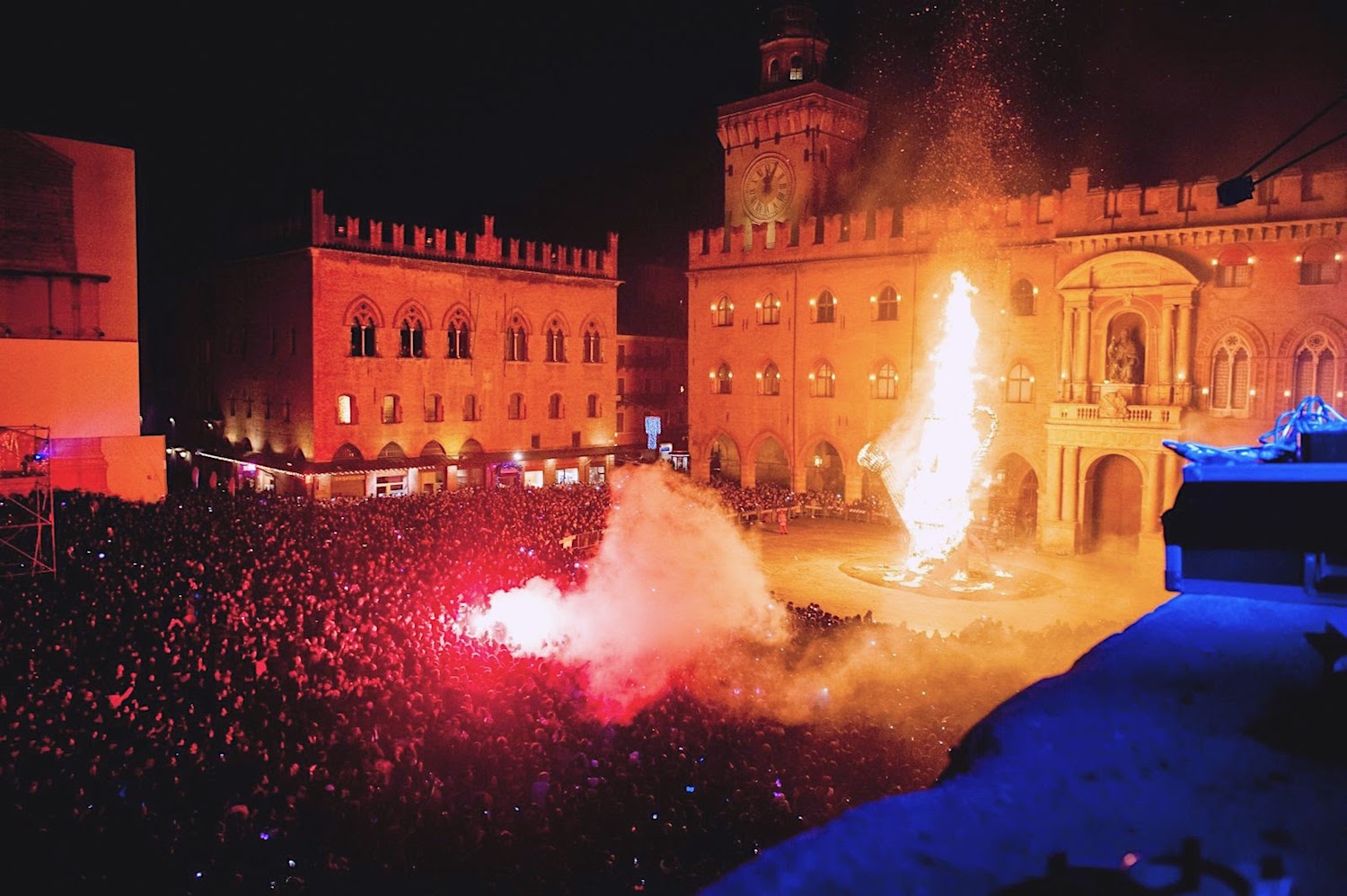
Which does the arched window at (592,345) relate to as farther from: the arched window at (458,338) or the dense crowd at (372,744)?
the dense crowd at (372,744)

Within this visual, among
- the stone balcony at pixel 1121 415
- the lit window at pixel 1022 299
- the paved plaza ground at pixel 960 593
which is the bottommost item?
the paved plaza ground at pixel 960 593

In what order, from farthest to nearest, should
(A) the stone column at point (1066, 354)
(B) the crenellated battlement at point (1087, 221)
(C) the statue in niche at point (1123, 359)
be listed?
1. (A) the stone column at point (1066, 354)
2. (C) the statue in niche at point (1123, 359)
3. (B) the crenellated battlement at point (1087, 221)

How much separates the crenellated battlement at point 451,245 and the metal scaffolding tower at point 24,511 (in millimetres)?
12313

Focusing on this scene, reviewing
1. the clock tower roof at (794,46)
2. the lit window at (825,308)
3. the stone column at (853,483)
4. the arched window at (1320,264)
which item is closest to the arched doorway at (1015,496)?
the stone column at (853,483)

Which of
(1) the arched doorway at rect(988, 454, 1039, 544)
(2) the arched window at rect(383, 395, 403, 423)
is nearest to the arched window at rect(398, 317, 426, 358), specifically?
(2) the arched window at rect(383, 395, 403, 423)

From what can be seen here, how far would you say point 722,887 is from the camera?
3.03 m

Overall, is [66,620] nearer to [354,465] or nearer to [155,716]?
[155,716]

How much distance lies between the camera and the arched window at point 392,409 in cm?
3484

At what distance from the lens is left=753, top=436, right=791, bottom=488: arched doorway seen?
38.5m

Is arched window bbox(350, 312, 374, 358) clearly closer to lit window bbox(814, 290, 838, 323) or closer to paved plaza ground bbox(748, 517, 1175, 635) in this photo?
paved plaza ground bbox(748, 517, 1175, 635)

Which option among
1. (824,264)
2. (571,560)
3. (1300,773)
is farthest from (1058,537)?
(1300,773)

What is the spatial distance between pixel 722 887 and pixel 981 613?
18929 mm

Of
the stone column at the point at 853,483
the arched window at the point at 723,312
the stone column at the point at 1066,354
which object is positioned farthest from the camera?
the arched window at the point at 723,312

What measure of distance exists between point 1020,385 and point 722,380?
43.3 ft
